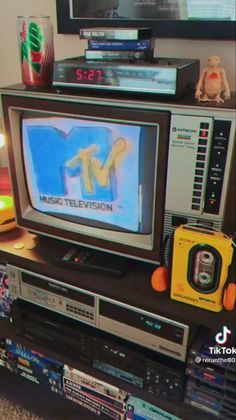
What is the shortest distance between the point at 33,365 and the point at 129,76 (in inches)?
39.2

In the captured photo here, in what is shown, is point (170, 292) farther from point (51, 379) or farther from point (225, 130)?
point (51, 379)

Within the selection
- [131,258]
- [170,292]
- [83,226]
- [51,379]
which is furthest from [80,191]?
[51,379]

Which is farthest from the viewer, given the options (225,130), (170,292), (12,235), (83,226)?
(12,235)

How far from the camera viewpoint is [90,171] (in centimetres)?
99

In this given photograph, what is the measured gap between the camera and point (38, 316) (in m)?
1.22

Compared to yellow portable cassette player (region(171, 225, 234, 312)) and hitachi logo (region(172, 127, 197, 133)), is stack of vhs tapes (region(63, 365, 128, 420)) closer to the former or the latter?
yellow portable cassette player (region(171, 225, 234, 312))

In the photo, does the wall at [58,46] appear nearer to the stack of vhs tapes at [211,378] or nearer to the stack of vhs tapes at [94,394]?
the stack of vhs tapes at [211,378]

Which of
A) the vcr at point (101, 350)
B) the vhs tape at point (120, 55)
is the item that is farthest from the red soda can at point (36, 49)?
the vcr at point (101, 350)

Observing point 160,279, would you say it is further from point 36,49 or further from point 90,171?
point 36,49

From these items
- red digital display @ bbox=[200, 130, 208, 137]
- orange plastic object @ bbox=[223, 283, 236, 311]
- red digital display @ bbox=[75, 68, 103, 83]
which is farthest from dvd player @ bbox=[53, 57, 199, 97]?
orange plastic object @ bbox=[223, 283, 236, 311]

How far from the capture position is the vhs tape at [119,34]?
893 millimetres

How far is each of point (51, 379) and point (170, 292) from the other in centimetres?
63

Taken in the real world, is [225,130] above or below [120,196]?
above

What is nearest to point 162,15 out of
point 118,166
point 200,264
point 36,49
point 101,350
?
point 36,49
